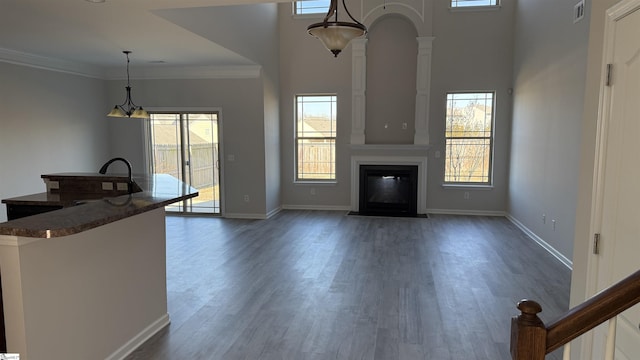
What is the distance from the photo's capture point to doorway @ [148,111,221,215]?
24.4ft

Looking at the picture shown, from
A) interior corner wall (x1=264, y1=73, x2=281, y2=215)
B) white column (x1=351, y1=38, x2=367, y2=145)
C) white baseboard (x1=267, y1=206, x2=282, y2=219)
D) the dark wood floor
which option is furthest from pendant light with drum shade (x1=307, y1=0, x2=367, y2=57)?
white baseboard (x1=267, y1=206, x2=282, y2=219)

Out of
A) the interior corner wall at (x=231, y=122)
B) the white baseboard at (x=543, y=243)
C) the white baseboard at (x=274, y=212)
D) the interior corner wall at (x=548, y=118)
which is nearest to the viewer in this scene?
the interior corner wall at (x=548, y=118)

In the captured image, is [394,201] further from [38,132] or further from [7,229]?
[7,229]

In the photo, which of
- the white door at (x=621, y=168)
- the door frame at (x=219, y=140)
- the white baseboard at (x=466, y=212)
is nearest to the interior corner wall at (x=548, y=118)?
the white baseboard at (x=466, y=212)

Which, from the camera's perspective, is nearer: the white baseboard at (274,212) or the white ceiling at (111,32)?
the white ceiling at (111,32)

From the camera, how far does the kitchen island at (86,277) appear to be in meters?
2.05

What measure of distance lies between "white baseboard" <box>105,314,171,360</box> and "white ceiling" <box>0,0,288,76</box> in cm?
258

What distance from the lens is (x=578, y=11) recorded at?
4559mm

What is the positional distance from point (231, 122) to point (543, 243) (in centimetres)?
528

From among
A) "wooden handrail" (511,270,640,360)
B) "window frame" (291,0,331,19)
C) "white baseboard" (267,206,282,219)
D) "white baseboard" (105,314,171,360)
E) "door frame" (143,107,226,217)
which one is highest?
"window frame" (291,0,331,19)

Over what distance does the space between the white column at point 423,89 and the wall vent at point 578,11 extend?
3.00 m

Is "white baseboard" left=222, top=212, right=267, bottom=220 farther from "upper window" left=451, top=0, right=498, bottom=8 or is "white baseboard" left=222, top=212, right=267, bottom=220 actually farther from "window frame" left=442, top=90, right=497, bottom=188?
"upper window" left=451, top=0, right=498, bottom=8

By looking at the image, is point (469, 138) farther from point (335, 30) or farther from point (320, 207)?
point (335, 30)

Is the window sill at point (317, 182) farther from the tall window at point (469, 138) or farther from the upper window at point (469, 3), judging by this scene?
the upper window at point (469, 3)
